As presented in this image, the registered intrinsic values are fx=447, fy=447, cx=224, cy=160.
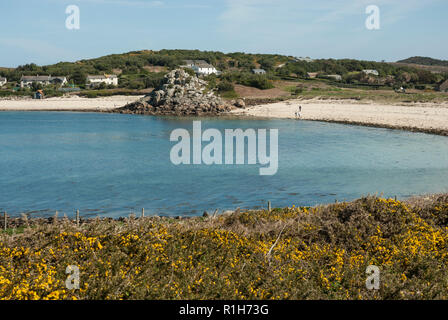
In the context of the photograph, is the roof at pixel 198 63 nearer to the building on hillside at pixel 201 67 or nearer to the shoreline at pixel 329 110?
the building on hillside at pixel 201 67

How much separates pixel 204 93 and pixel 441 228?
8153cm

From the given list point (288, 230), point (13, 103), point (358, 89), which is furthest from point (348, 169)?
point (13, 103)

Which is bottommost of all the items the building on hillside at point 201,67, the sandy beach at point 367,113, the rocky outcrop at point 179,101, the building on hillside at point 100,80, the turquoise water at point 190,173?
the turquoise water at point 190,173

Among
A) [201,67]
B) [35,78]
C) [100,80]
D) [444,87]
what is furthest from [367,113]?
[35,78]

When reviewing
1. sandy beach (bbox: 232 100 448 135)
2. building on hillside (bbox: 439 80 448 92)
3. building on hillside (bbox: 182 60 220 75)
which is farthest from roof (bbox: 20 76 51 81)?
building on hillside (bbox: 439 80 448 92)

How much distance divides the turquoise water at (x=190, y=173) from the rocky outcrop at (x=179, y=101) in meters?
25.8

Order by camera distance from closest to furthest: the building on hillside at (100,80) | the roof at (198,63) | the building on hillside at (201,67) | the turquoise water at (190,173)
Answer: the turquoise water at (190,173) < the building on hillside at (100,80) < the building on hillside at (201,67) < the roof at (198,63)

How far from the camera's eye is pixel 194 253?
11.9m

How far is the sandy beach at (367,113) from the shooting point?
60500 mm

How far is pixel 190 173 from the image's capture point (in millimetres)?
35969

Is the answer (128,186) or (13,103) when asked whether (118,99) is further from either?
(128,186)

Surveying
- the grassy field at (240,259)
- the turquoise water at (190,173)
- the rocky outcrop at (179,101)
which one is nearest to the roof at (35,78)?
the rocky outcrop at (179,101)

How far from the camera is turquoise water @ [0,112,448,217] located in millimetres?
26609

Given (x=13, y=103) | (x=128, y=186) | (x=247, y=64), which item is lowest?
(x=128, y=186)
